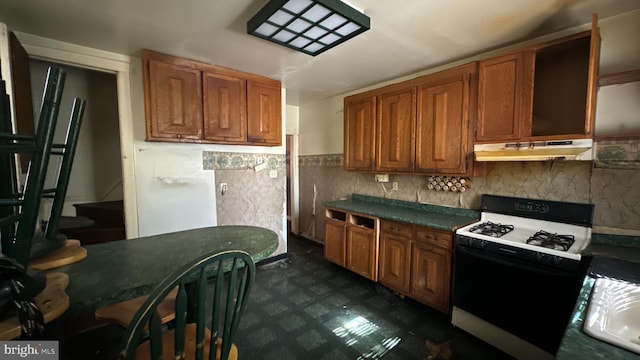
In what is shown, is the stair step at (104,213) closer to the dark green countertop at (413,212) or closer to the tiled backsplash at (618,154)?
the dark green countertop at (413,212)

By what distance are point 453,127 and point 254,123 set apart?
2.06 metres

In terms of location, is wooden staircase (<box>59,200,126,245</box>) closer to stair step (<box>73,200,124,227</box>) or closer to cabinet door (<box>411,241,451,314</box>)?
stair step (<box>73,200,124,227</box>)

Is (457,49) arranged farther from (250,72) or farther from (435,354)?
(435,354)

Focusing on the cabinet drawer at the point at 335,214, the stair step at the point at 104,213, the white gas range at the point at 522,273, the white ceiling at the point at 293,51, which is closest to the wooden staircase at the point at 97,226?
the stair step at the point at 104,213

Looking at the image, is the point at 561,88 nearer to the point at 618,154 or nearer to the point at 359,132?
the point at 618,154

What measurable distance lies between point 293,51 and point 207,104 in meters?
1.03

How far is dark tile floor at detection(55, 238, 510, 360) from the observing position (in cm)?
180

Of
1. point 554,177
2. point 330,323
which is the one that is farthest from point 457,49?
point 330,323

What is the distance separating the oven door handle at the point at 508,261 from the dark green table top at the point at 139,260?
4.81ft

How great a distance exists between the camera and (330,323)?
216cm

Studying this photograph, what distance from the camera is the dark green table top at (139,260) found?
0.87 meters

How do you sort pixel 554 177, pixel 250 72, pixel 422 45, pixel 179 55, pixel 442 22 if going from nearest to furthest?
pixel 442 22 → pixel 554 177 → pixel 422 45 → pixel 179 55 → pixel 250 72

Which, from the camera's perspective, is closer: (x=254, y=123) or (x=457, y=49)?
(x=457, y=49)

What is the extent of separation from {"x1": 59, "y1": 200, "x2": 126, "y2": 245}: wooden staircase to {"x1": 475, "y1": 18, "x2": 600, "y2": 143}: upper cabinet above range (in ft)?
11.6
